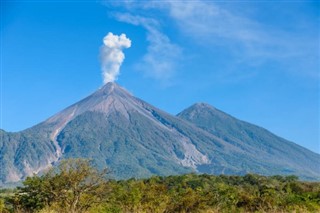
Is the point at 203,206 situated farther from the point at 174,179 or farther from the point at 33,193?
the point at 174,179

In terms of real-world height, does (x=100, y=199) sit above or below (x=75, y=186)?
below

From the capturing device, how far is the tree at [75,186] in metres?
27.5

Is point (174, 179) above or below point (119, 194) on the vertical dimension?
above

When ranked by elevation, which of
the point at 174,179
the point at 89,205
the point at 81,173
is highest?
the point at 174,179

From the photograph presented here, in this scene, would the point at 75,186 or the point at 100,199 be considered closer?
the point at 75,186

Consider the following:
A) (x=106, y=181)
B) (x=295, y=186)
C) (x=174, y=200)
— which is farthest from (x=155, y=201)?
(x=295, y=186)

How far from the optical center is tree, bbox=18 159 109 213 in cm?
2752

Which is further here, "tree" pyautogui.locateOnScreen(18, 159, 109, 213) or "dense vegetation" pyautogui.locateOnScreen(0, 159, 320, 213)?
"dense vegetation" pyautogui.locateOnScreen(0, 159, 320, 213)

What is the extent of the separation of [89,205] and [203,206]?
378 inches

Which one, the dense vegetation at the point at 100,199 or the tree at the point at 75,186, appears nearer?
the tree at the point at 75,186

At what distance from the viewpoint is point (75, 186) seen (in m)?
27.9

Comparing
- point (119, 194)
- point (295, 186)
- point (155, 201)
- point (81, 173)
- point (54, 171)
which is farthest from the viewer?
point (295, 186)

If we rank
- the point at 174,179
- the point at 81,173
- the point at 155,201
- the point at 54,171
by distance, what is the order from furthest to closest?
the point at 174,179 < the point at 155,201 < the point at 54,171 < the point at 81,173

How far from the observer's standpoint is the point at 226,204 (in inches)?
1543
